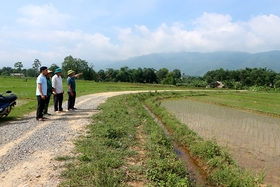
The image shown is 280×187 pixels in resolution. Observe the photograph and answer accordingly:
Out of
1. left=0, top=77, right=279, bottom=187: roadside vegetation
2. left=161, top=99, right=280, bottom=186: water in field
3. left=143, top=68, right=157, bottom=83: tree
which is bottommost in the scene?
left=161, top=99, right=280, bottom=186: water in field

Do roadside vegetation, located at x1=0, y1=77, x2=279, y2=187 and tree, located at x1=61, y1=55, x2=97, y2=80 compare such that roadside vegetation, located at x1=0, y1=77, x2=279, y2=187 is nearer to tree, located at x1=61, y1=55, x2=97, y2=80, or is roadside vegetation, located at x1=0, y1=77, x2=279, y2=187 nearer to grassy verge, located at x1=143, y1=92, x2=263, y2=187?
grassy verge, located at x1=143, y1=92, x2=263, y2=187

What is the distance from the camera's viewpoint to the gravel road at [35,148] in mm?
4031

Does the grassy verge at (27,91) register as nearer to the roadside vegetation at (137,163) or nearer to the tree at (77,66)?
the roadside vegetation at (137,163)

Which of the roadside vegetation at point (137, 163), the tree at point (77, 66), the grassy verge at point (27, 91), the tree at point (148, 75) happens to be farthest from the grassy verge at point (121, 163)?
the tree at point (148, 75)

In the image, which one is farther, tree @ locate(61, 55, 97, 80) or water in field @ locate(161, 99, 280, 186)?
tree @ locate(61, 55, 97, 80)

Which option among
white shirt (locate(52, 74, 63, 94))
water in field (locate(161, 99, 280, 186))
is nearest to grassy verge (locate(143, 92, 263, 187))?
water in field (locate(161, 99, 280, 186))

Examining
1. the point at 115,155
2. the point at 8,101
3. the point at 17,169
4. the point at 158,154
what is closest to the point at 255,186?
the point at 158,154

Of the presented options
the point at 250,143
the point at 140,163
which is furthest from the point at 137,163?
the point at 250,143

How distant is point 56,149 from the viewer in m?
5.57

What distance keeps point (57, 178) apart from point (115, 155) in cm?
164

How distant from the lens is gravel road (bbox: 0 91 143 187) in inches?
159

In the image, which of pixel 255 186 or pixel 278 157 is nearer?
pixel 255 186

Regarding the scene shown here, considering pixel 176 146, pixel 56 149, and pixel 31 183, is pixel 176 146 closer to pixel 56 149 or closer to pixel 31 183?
pixel 56 149

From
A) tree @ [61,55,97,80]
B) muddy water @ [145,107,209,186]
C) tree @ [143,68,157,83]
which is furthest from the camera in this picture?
tree @ [143,68,157,83]
